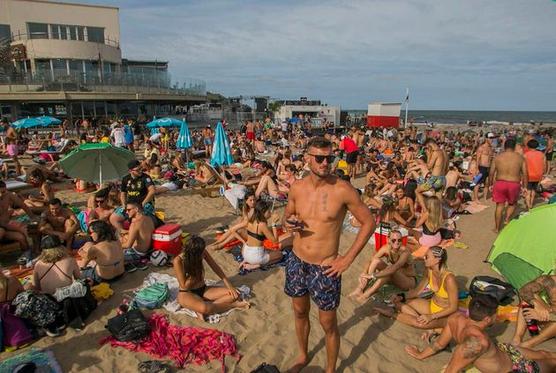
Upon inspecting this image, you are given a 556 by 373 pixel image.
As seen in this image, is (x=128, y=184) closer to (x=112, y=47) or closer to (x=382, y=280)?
(x=382, y=280)

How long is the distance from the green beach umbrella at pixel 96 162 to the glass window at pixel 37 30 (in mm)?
26779

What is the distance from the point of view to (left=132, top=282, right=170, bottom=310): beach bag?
164 inches

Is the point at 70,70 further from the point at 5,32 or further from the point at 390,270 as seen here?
the point at 390,270

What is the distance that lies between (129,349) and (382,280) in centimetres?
293

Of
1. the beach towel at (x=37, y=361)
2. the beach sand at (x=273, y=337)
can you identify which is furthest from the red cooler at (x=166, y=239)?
the beach towel at (x=37, y=361)

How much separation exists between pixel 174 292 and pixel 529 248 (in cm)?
379

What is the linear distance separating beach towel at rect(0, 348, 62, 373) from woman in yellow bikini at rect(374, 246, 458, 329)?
10.8ft

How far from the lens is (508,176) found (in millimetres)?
6465

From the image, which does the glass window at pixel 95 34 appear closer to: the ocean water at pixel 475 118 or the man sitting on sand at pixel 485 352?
the ocean water at pixel 475 118

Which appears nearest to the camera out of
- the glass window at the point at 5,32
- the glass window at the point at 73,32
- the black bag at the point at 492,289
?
the black bag at the point at 492,289

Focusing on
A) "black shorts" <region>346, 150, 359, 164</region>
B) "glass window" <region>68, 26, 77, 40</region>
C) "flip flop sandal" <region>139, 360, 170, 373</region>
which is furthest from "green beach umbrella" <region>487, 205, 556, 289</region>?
"glass window" <region>68, 26, 77, 40</region>

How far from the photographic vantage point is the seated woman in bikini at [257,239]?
5.20m

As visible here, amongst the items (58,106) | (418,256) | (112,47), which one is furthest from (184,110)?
(418,256)

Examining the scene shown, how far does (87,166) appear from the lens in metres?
6.86
